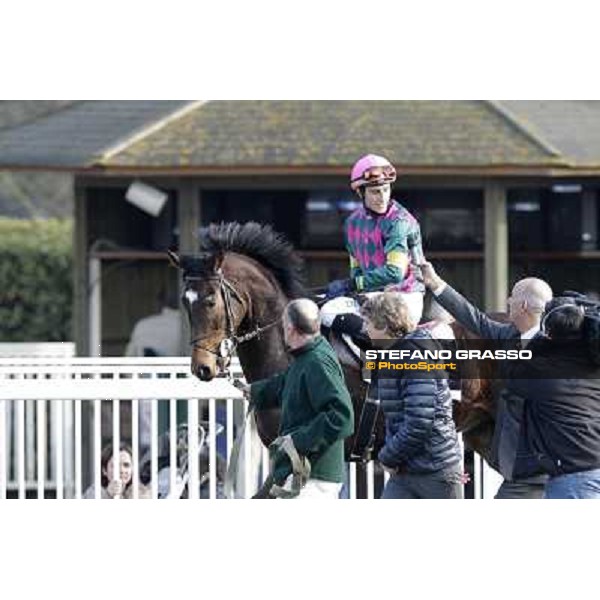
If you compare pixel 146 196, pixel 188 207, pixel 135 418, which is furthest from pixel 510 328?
A: pixel 146 196

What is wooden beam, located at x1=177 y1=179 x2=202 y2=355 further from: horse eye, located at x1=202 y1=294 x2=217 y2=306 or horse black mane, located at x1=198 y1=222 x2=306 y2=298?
horse eye, located at x1=202 y1=294 x2=217 y2=306

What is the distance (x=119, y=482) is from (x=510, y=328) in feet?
6.64

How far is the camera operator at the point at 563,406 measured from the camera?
8156mm

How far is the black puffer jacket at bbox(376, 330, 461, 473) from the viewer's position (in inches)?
326

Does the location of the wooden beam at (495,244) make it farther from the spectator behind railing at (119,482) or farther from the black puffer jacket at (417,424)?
the black puffer jacket at (417,424)

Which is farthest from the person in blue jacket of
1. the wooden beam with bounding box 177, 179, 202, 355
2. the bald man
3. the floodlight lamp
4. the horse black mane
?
the floodlight lamp

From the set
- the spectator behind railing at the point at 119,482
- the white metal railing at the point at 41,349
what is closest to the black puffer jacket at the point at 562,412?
the spectator behind railing at the point at 119,482

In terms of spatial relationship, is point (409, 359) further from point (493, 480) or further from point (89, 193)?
point (89, 193)

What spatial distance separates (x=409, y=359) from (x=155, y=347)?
5987mm

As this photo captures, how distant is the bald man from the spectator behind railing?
1821 millimetres

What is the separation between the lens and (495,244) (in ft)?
46.1

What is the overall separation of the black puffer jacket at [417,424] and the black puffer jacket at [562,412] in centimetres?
32

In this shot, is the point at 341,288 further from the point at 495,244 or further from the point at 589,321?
the point at 495,244

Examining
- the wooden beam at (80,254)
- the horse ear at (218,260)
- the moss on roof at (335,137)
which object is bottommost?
the horse ear at (218,260)
